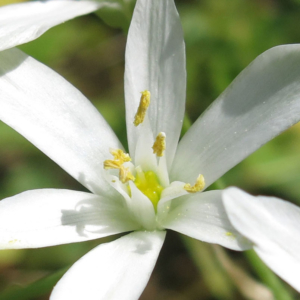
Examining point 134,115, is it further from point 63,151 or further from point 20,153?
point 20,153

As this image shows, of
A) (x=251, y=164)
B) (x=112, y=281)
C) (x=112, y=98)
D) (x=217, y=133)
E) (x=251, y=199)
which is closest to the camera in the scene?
(x=251, y=199)

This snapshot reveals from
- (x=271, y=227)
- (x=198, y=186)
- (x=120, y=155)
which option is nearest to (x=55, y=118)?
(x=120, y=155)

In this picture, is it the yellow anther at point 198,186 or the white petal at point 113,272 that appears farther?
the yellow anther at point 198,186

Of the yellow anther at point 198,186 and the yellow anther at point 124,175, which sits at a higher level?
the yellow anther at point 124,175

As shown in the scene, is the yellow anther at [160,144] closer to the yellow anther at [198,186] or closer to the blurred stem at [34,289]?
the yellow anther at [198,186]

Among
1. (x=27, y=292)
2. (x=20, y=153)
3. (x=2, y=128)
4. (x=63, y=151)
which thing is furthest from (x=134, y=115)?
(x=20, y=153)

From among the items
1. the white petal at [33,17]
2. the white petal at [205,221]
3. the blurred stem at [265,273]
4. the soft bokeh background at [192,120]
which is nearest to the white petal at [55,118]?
the white petal at [33,17]

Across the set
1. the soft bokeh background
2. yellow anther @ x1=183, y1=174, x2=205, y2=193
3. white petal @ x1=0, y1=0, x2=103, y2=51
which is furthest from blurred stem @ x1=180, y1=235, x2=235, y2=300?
white petal @ x1=0, y1=0, x2=103, y2=51
